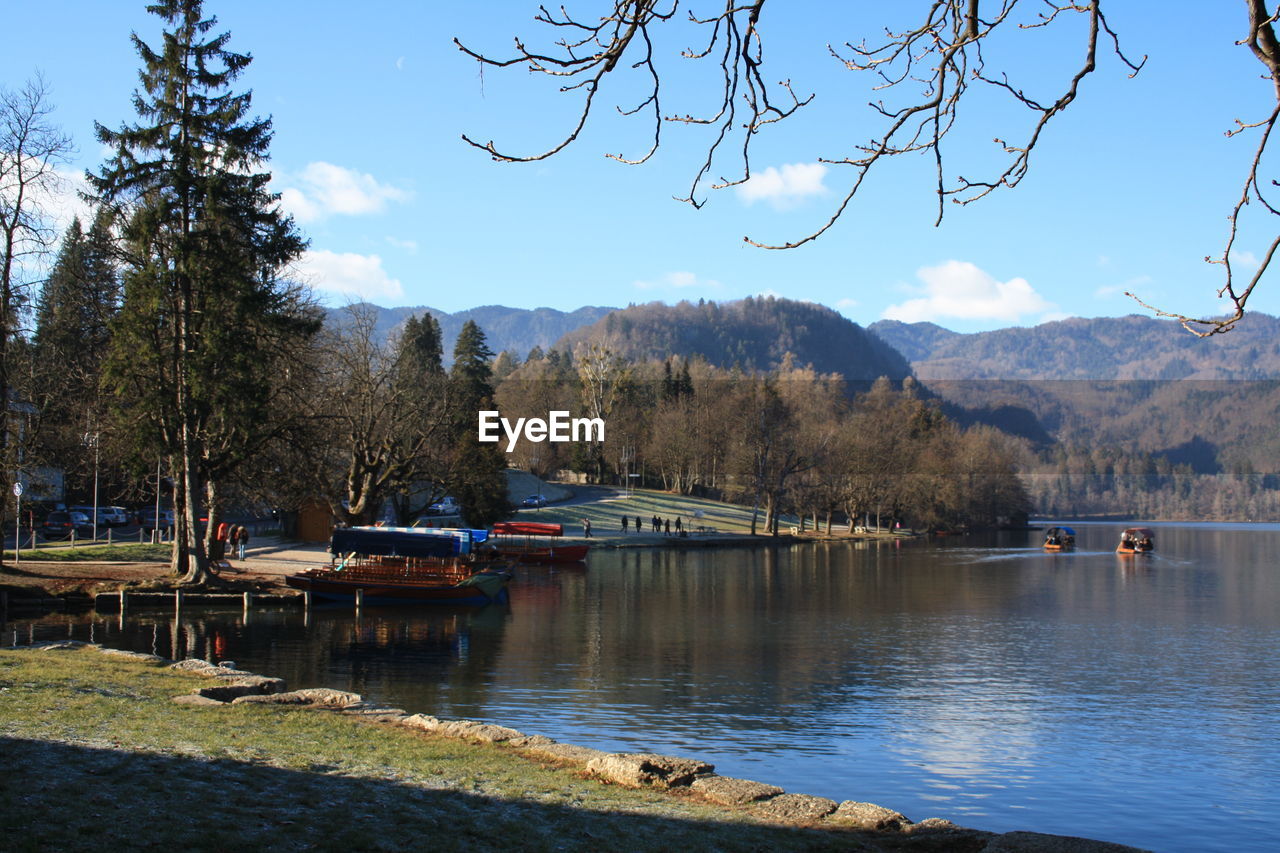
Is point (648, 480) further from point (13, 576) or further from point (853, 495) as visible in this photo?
point (13, 576)

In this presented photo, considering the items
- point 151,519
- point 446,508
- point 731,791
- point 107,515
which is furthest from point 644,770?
point 446,508

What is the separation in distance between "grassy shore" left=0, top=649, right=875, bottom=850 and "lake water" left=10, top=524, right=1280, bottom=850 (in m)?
5.11

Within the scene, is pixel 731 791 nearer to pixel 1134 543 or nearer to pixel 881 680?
pixel 881 680

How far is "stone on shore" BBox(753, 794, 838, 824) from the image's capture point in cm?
1045

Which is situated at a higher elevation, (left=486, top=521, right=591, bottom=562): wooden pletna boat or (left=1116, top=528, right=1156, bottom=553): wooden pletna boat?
(left=486, top=521, right=591, bottom=562): wooden pletna boat

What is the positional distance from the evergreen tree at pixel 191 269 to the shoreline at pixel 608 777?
16.6 m

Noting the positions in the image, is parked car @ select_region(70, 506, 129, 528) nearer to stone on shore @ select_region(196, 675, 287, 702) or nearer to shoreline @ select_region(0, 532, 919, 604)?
shoreline @ select_region(0, 532, 919, 604)

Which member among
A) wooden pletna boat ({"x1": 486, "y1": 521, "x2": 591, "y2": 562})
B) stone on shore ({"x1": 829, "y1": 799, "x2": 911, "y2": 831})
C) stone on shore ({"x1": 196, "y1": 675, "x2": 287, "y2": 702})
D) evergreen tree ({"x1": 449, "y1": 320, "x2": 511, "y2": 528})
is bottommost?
wooden pletna boat ({"x1": 486, "y1": 521, "x2": 591, "y2": 562})

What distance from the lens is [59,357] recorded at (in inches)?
1729

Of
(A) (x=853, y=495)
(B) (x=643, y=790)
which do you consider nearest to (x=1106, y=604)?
(B) (x=643, y=790)

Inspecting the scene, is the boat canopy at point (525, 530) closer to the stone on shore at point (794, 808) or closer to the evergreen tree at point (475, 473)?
the evergreen tree at point (475, 473)

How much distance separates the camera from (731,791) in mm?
11125

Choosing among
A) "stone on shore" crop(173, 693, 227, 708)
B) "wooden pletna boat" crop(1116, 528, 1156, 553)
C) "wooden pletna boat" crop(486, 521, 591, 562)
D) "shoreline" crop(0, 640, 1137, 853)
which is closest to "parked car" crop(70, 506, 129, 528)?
"wooden pletna boat" crop(486, 521, 591, 562)

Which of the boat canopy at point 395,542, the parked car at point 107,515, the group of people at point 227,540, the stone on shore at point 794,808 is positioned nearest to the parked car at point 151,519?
the parked car at point 107,515
